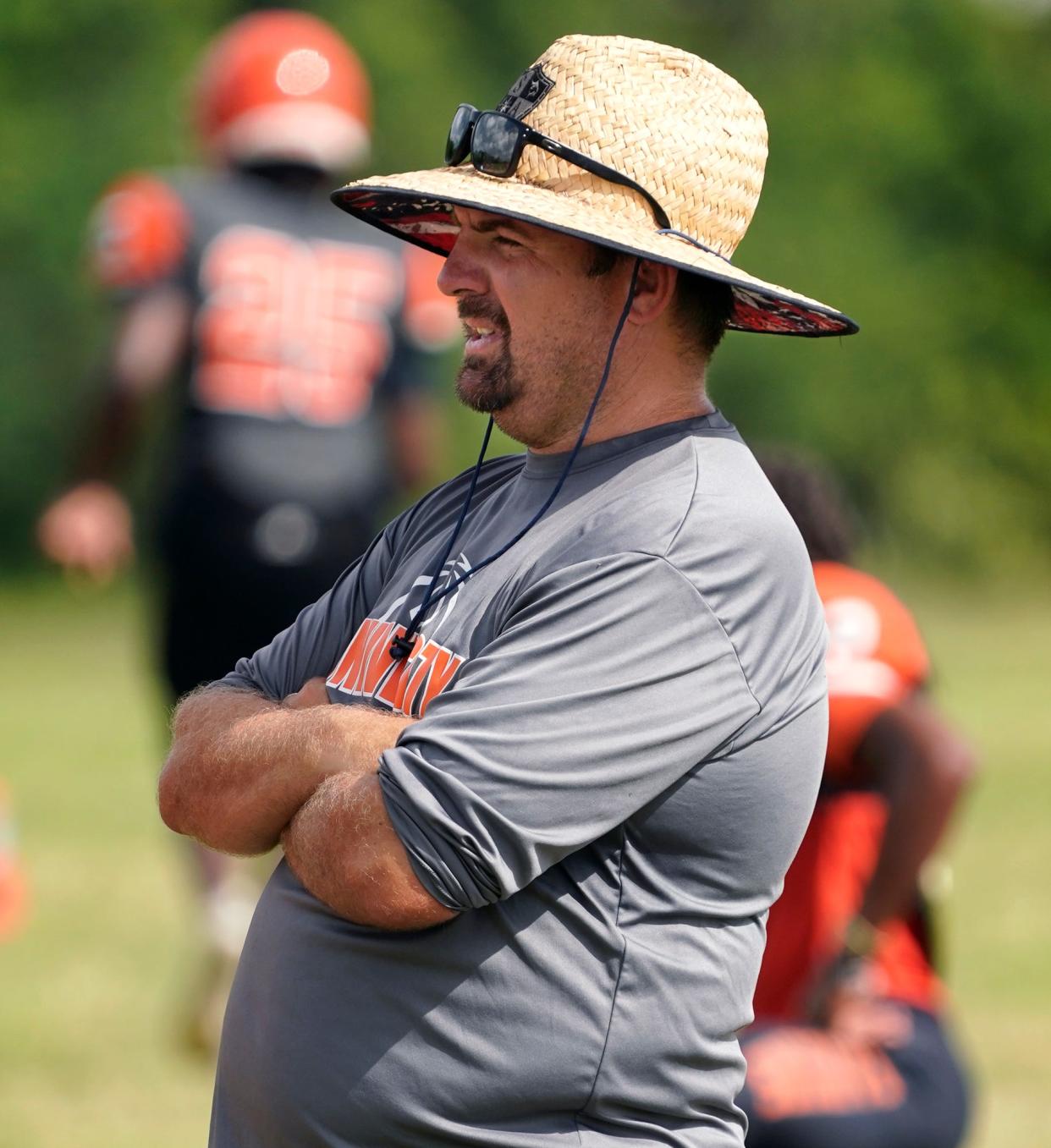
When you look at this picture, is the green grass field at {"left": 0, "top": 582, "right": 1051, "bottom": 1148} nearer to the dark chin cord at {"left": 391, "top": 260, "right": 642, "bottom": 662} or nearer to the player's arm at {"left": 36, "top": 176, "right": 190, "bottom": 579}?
the player's arm at {"left": 36, "top": 176, "right": 190, "bottom": 579}

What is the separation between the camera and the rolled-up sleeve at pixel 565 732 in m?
2.20

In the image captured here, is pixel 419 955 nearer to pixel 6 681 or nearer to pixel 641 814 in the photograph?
pixel 641 814

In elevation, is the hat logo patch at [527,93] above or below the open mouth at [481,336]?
above

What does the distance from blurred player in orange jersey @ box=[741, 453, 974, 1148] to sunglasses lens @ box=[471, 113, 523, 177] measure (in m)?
1.51

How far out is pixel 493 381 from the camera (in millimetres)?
2523

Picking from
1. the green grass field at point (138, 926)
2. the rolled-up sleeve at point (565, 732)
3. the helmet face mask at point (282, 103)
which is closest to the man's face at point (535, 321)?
the rolled-up sleeve at point (565, 732)

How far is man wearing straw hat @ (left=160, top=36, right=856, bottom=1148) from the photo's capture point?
223cm

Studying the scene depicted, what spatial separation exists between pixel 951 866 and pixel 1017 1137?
3336 mm

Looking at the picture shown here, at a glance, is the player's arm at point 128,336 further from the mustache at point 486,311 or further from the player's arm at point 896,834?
the mustache at point 486,311

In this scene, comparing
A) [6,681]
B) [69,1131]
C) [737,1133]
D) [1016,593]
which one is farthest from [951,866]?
[1016,593]

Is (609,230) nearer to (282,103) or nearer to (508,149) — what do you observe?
(508,149)

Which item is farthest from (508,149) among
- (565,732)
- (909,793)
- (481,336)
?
(909,793)

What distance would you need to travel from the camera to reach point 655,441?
2.49 meters

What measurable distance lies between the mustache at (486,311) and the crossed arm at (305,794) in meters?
0.50
